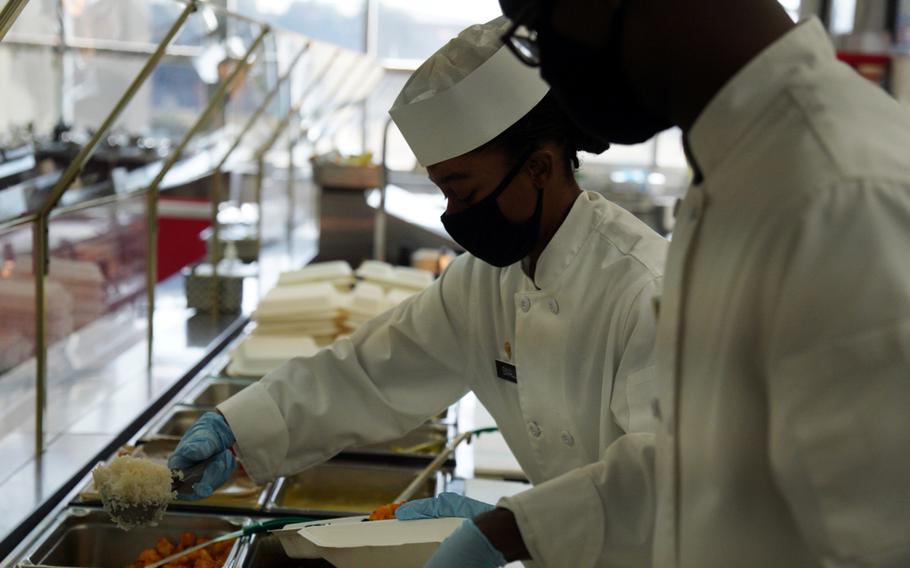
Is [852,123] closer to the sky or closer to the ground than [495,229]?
closer to the sky

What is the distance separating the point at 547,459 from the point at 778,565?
0.66 m

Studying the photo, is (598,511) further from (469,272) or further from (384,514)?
(469,272)

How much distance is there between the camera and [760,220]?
0.77 metres

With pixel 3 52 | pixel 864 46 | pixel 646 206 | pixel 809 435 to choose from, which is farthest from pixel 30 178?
pixel 864 46

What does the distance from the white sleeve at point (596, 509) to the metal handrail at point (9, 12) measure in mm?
975

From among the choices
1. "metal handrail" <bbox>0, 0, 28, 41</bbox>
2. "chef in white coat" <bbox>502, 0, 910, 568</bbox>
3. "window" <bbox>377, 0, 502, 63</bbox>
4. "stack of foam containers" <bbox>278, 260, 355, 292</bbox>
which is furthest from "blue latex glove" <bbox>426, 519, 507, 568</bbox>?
"window" <bbox>377, 0, 502, 63</bbox>

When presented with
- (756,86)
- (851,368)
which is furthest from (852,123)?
(851,368)

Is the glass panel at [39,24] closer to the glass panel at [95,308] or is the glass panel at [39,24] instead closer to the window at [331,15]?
the glass panel at [95,308]

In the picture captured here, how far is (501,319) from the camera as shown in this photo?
158 cm

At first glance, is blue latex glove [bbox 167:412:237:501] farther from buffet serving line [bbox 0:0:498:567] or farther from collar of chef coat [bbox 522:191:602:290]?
collar of chef coat [bbox 522:191:602:290]

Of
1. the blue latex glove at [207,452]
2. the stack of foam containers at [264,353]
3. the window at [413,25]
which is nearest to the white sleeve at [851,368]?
the blue latex glove at [207,452]

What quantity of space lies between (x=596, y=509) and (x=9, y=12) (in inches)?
41.9

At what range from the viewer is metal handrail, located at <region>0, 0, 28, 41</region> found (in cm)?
133

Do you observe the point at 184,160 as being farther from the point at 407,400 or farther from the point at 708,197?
the point at 708,197
